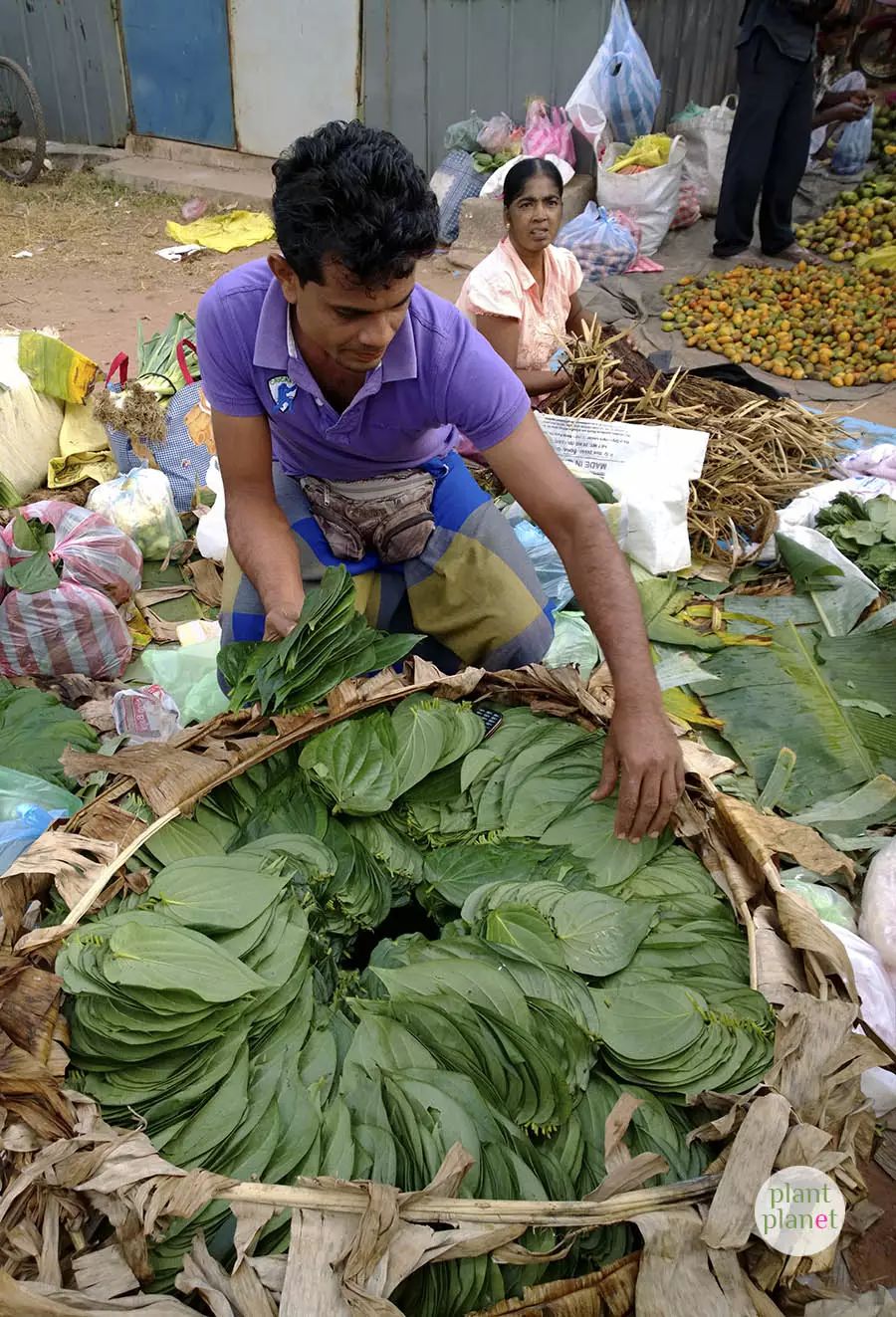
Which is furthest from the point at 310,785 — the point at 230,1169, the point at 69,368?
the point at 69,368

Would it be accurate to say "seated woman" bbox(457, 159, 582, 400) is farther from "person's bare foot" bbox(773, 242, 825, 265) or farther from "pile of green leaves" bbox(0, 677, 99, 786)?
"person's bare foot" bbox(773, 242, 825, 265)

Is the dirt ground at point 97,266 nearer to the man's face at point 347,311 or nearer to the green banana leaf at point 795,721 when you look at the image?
the man's face at point 347,311

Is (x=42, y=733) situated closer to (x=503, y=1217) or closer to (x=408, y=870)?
(x=408, y=870)

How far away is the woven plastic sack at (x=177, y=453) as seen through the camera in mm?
3457

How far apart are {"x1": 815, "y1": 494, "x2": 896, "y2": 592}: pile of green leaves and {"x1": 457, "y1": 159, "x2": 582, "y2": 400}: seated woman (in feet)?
3.60

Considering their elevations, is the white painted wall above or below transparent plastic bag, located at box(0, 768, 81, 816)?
above

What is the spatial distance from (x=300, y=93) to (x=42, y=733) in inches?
268

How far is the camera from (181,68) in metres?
7.89

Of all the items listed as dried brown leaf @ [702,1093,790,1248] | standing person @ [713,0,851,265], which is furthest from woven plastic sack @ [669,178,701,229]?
dried brown leaf @ [702,1093,790,1248]

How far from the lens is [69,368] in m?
3.63

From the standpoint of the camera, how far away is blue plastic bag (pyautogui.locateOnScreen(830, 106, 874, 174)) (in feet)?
21.7

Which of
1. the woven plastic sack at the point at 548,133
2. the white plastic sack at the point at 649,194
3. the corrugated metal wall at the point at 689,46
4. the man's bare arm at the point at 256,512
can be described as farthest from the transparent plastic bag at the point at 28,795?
the corrugated metal wall at the point at 689,46

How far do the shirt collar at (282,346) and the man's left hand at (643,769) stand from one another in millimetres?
835

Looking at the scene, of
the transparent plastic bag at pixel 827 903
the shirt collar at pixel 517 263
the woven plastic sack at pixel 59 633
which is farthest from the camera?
the shirt collar at pixel 517 263
